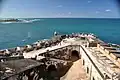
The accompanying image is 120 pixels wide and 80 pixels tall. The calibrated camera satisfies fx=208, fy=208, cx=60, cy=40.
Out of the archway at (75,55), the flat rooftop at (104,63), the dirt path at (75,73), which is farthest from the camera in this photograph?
the archway at (75,55)

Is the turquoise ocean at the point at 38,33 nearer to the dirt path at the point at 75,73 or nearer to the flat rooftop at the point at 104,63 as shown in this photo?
the dirt path at the point at 75,73

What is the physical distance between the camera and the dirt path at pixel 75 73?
59.4 feet

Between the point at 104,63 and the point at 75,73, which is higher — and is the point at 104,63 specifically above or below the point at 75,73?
above

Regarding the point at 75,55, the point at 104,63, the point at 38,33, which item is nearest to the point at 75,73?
the point at 104,63

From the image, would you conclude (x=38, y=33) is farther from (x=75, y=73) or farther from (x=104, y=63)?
(x=104, y=63)

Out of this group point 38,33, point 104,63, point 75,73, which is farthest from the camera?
point 38,33

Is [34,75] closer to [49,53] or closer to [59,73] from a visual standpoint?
[59,73]

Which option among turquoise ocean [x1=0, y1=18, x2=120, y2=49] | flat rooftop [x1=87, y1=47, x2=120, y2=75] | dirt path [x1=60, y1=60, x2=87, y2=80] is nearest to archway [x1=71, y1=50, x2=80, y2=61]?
dirt path [x1=60, y1=60, x2=87, y2=80]

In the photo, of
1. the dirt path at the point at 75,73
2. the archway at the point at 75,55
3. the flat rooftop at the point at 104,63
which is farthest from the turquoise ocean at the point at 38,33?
the flat rooftop at the point at 104,63

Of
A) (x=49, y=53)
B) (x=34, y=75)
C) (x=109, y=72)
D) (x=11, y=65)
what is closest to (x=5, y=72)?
(x=11, y=65)

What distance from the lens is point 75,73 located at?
19.2m

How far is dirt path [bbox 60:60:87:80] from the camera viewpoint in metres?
18.1

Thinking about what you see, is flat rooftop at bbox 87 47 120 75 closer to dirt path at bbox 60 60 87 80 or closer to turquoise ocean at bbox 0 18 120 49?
dirt path at bbox 60 60 87 80

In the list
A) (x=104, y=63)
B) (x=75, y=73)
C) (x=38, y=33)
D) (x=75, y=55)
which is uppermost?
(x=104, y=63)
